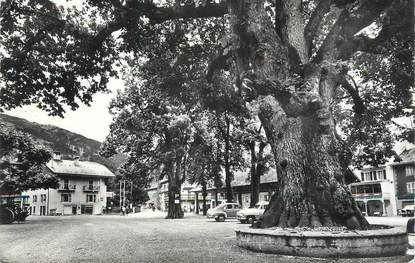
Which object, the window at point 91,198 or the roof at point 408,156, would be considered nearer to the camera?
the roof at point 408,156

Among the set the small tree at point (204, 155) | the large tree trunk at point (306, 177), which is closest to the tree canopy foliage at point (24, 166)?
the small tree at point (204, 155)

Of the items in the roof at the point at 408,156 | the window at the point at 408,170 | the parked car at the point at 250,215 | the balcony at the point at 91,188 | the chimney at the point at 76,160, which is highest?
the chimney at the point at 76,160

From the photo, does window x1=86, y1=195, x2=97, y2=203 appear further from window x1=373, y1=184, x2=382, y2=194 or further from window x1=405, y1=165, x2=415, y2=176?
window x1=405, y1=165, x2=415, y2=176

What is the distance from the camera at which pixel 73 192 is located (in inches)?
3132

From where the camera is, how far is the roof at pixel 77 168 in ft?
254

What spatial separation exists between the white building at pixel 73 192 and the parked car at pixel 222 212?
49.3 m

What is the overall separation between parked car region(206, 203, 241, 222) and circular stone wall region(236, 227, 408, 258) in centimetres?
2553

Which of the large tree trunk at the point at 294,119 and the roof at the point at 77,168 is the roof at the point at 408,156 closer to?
the large tree trunk at the point at 294,119

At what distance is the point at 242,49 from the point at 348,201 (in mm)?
5355

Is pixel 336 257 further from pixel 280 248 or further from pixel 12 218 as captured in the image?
pixel 12 218

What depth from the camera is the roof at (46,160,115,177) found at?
254ft

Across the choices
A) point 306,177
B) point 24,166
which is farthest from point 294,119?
point 24,166

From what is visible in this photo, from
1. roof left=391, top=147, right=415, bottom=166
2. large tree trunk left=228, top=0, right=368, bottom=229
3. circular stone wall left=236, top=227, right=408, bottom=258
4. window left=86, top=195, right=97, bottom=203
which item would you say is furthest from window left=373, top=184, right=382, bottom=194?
window left=86, top=195, right=97, bottom=203

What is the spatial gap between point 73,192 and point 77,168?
204 inches
